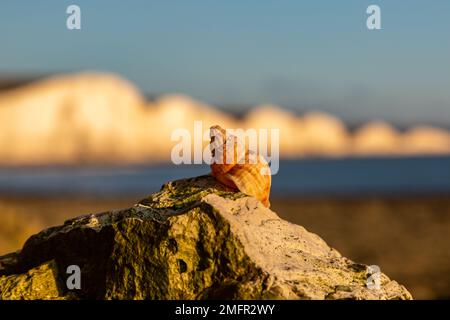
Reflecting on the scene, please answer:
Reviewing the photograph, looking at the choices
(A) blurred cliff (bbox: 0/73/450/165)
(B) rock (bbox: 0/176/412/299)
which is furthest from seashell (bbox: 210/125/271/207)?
(A) blurred cliff (bbox: 0/73/450/165)

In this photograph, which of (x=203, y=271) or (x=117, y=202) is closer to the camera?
(x=203, y=271)

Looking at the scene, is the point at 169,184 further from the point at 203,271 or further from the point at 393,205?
the point at 393,205

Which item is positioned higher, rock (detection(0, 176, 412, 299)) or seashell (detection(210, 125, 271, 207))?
seashell (detection(210, 125, 271, 207))

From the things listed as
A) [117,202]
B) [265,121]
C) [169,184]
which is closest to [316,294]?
[169,184]

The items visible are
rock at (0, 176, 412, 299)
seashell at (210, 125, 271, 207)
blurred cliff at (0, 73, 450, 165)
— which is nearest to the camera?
rock at (0, 176, 412, 299)

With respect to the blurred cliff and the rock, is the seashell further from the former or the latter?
the blurred cliff
